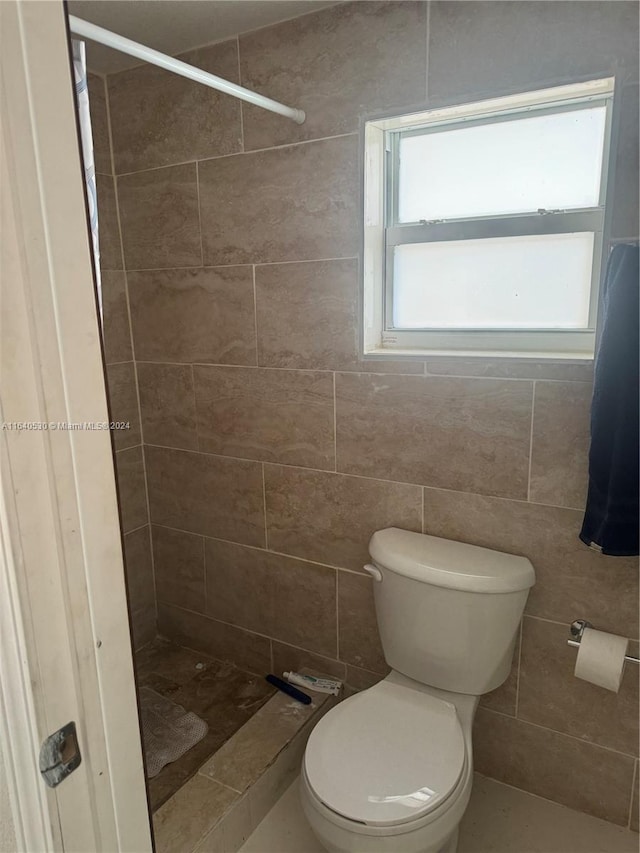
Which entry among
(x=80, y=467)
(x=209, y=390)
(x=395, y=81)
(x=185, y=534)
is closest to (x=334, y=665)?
(x=185, y=534)

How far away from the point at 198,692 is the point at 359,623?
0.67 meters

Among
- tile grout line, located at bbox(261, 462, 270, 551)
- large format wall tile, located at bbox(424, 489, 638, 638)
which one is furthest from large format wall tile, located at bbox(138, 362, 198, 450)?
large format wall tile, located at bbox(424, 489, 638, 638)

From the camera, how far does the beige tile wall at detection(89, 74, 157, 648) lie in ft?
6.75

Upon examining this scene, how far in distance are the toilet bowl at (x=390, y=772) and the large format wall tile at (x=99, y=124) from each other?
1.98 m

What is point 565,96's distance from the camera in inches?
57.1

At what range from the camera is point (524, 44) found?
138cm

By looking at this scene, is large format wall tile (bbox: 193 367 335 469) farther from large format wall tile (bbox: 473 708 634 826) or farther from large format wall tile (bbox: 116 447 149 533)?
large format wall tile (bbox: 473 708 634 826)

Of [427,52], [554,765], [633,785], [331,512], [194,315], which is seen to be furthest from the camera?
[194,315]

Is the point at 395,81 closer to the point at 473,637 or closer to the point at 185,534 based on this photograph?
the point at 473,637

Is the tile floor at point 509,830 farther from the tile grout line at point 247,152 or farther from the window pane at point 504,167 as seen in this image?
the tile grout line at point 247,152

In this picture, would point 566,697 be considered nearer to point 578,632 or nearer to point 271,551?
point 578,632

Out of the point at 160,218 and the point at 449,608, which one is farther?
the point at 160,218

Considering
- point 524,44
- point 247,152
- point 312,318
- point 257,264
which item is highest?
point 524,44

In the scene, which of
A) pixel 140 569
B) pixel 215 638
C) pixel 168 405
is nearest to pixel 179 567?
pixel 140 569
